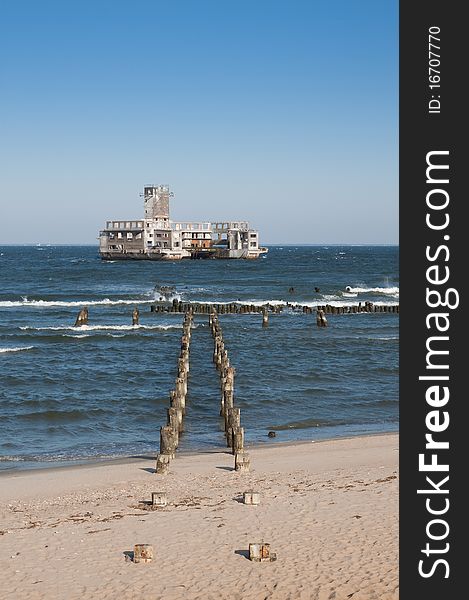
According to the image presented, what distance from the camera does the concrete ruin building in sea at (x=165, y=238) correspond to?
13600cm

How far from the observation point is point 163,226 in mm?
139625

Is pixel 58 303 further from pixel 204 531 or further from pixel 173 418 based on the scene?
pixel 204 531

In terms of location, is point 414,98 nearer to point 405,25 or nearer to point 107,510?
point 405,25

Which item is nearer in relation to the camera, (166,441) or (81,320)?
(166,441)

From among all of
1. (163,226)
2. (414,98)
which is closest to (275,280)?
(163,226)

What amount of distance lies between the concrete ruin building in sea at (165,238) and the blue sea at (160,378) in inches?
2748

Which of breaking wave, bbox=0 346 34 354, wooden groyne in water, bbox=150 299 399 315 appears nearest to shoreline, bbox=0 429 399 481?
breaking wave, bbox=0 346 34 354

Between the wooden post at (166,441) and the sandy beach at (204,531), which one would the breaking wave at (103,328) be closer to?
the wooden post at (166,441)

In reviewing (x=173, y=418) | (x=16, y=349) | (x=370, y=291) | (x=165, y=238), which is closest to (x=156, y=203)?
(x=165, y=238)

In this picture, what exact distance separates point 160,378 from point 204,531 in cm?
1855

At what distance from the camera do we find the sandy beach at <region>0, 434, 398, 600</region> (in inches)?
403

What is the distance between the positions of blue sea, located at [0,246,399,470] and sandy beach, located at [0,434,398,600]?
324 centimetres

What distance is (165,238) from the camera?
456ft

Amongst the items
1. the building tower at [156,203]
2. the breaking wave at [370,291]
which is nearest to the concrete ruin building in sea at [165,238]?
the building tower at [156,203]
